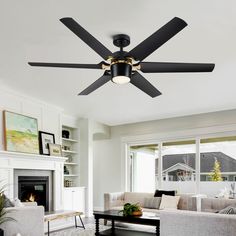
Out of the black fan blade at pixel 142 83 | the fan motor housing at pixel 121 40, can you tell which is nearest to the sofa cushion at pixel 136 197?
the black fan blade at pixel 142 83

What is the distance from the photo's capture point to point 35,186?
250 inches

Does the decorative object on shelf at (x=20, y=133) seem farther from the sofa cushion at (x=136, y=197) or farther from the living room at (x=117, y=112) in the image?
the sofa cushion at (x=136, y=197)

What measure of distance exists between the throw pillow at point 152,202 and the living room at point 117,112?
0.14 meters

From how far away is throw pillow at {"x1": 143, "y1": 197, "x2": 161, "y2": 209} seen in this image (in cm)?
633

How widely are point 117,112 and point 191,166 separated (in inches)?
87.9

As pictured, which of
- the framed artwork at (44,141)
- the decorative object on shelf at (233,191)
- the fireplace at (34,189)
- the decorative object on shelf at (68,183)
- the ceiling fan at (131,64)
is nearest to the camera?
the ceiling fan at (131,64)

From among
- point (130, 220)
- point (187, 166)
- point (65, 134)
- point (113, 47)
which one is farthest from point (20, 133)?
point (187, 166)

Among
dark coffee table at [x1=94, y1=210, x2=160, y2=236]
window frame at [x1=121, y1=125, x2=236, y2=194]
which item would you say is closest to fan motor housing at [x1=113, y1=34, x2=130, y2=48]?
dark coffee table at [x1=94, y1=210, x2=160, y2=236]

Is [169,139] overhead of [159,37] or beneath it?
beneath

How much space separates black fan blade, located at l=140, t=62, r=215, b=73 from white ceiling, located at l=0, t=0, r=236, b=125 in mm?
567

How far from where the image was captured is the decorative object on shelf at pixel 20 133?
5750mm

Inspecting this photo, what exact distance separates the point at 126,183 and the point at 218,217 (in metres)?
5.22

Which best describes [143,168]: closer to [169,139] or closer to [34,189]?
[169,139]

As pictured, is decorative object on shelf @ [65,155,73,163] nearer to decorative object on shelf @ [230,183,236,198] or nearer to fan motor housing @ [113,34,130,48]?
decorative object on shelf @ [230,183,236,198]
